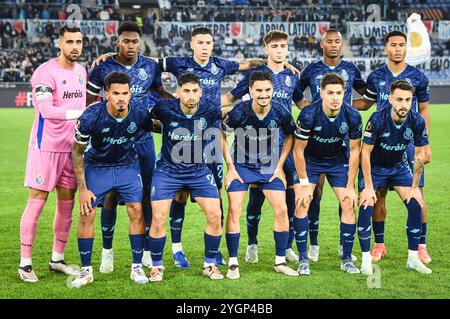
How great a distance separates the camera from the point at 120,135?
6.19m

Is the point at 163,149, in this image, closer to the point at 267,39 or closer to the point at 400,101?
the point at 267,39

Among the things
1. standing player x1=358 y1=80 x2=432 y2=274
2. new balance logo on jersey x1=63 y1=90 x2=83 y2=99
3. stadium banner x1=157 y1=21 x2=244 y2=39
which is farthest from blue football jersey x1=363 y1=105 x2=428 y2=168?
stadium banner x1=157 y1=21 x2=244 y2=39

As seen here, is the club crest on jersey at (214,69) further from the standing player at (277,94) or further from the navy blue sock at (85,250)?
the navy blue sock at (85,250)

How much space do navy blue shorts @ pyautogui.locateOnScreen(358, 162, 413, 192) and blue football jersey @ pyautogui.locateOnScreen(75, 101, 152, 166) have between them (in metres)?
2.15

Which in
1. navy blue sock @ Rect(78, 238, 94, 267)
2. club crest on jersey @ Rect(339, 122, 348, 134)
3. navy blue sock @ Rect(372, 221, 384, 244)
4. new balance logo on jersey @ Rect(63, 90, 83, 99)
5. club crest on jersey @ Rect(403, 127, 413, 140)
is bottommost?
navy blue sock @ Rect(372, 221, 384, 244)

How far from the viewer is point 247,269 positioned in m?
6.67

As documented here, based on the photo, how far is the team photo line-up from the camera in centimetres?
624

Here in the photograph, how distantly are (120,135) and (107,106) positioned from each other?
0.28 m

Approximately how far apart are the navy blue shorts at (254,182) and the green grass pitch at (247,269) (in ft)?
2.52

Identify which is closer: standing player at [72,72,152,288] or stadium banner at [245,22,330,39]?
standing player at [72,72,152,288]

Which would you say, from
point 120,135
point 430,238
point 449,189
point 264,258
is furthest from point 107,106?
point 449,189

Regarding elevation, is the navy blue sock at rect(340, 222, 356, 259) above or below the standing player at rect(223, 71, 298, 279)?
below

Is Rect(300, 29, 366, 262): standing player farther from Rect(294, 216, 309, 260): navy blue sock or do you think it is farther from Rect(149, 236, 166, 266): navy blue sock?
Rect(149, 236, 166, 266): navy blue sock

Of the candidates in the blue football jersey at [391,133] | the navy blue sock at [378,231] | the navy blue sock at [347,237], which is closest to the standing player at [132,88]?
the navy blue sock at [347,237]
